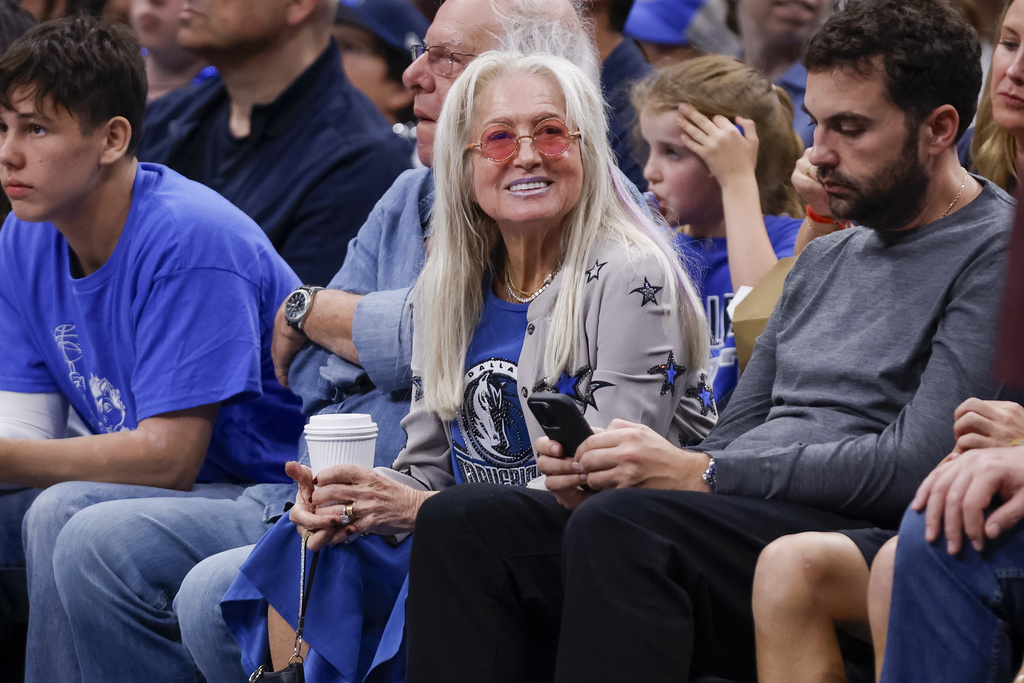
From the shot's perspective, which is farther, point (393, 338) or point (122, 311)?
point (122, 311)

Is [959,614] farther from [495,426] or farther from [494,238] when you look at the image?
[494,238]

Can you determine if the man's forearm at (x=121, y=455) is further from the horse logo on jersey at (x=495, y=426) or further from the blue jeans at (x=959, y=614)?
the blue jeans at (x=959, y=614)

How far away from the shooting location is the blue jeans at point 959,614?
1.64 meters

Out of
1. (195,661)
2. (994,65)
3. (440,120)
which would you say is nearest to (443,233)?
(440,120)

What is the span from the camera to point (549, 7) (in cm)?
303

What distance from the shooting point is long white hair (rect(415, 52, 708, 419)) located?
2395mm

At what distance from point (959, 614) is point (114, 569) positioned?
1.71 m

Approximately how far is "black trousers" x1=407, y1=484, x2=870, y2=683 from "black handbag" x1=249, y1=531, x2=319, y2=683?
11.2 inches

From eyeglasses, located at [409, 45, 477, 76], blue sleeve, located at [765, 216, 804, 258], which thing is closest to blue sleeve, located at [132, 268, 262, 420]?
eyeglasses, located at [409, 45, 477, 76]

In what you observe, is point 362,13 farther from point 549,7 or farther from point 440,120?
point 440,120

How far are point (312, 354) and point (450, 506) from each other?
3.22ft

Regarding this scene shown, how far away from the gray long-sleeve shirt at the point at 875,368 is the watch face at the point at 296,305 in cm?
103

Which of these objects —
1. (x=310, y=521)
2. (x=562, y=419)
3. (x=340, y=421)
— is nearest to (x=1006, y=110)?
(x=562, y=419)

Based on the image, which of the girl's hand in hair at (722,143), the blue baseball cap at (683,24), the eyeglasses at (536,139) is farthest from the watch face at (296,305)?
the blue baseball cap at (683,24)
